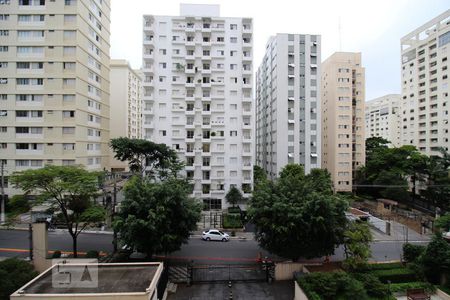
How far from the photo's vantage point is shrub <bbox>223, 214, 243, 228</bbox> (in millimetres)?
30219

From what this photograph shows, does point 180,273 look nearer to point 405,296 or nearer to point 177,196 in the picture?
point 177,196

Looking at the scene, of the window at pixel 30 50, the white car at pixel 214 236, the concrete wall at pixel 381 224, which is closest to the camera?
the white car at pixel 214 236

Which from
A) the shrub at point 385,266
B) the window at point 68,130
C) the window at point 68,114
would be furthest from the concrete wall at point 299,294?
the window at point 68,114

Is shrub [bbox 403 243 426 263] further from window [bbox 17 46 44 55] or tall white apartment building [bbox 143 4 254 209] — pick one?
window [bbox 17 46 44 55]

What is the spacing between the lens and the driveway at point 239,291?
1598 cm

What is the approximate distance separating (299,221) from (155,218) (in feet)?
30.7

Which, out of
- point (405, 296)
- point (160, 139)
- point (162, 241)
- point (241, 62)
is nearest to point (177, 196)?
point (162, 241)

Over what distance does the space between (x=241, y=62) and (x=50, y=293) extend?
35.5m

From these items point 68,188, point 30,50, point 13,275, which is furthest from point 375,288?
point 30,50

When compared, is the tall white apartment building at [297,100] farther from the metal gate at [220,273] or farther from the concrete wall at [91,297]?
the concrete wall at [91,297]

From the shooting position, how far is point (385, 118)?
93.4 metres

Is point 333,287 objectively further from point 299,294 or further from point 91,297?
point 91,297

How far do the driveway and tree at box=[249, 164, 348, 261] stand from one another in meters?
2.22

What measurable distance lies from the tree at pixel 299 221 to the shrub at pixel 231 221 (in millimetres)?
11210
